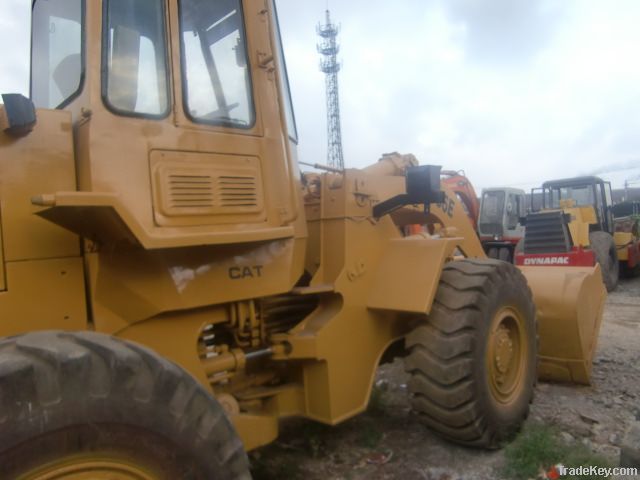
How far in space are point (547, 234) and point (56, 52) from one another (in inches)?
284

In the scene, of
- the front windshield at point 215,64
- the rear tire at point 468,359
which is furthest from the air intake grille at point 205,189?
the rear tire at point 468,359

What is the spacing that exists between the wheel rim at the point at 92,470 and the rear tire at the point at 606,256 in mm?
11472

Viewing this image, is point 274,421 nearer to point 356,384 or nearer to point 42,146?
point 356,384

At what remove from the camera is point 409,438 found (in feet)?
12.0

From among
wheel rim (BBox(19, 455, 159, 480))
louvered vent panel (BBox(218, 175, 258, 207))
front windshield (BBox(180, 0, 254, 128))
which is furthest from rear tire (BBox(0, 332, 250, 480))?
front windshield (BBox(180, 0, 254, 128))

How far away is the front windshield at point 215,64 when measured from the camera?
256 cm

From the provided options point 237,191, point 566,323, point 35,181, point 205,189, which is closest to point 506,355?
point 566,323

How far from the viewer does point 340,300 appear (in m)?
3.18

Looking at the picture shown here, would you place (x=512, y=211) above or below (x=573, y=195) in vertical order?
below

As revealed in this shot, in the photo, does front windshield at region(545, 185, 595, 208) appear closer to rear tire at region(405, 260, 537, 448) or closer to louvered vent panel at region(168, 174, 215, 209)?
rear tire at region(405, 260, 537, 448)

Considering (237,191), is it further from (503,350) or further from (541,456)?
(541,456)

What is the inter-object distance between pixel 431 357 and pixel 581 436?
134 centimetres

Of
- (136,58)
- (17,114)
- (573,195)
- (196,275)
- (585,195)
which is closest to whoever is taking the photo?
(17,114)

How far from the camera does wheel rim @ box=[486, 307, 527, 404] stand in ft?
11.5
